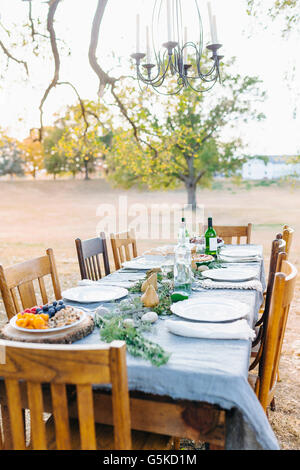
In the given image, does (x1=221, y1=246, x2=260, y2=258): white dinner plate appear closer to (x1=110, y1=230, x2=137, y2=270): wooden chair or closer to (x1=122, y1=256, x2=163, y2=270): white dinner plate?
(x1=122, y1=256, x2=163, y2=270): white dinner plate

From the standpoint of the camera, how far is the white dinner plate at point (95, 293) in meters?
1.65

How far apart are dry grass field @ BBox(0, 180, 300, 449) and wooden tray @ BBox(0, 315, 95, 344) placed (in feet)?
4.04

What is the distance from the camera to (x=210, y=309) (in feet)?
4.82

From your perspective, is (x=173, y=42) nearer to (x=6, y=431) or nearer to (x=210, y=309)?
(x=210, y=309)

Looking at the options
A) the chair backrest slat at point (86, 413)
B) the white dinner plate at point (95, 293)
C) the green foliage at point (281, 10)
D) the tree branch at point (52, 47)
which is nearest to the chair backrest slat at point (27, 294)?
the white dinner plate at point (95, 293)

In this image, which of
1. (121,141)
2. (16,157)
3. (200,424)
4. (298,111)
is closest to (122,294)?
(200,424)

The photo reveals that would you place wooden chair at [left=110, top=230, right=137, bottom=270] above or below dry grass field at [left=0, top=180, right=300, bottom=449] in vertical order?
above

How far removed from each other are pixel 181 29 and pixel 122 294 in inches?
77.2

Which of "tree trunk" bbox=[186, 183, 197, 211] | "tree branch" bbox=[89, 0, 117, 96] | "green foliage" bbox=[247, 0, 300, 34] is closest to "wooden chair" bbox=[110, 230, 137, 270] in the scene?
"tree branch" bbox=[89, 0, 117, 96]

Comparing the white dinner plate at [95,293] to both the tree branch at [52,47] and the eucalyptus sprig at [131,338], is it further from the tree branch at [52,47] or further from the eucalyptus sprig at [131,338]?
the tree branch at [52,47]

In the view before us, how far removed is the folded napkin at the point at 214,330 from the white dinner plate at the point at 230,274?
2.15 ft

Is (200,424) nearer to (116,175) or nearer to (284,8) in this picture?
(284,8)

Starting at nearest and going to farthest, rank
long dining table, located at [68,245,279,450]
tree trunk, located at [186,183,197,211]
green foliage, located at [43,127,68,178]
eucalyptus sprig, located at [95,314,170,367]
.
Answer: long dining table, located at [68,245,279,450]
eucalyptus sprig, located at [95,314,170,367]
tree trunk, located at [186,183,197,211]
green foliage, located at [43,127,68,178]

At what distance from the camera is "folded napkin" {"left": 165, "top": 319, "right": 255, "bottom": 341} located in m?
1.18
